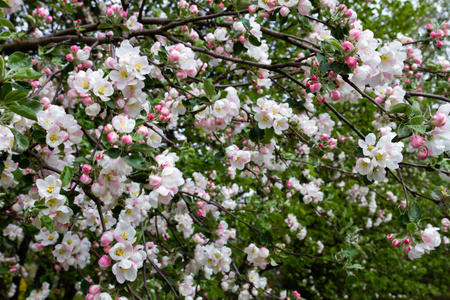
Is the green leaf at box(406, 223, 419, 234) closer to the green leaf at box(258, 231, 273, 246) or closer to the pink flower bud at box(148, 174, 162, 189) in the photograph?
the green leaf at box(258, 231, 273, 246)

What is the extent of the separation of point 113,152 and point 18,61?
1.96 feet

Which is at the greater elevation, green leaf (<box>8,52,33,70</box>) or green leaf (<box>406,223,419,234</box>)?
green leaf (<box>406,223,419,234</box>)

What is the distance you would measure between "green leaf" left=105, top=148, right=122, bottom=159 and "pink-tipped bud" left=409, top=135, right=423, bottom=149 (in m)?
1.15

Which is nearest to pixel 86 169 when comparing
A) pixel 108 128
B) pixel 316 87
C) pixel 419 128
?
pixel 108 128

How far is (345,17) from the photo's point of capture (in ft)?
5.75

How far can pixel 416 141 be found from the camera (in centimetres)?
126

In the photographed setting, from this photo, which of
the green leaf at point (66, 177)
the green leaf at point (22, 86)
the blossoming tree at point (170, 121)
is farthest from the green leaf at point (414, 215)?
the green leaf at point (22, 86)

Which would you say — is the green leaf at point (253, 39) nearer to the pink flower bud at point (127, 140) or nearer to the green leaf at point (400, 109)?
the green leaf at point (400, 109)

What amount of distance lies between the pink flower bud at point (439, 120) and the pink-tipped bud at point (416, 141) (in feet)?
0.25

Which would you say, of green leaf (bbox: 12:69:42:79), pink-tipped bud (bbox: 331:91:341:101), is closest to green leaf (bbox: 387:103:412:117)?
pink-tipped bud (bbox: 331:91:341:101)

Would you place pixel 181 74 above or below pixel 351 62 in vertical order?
below

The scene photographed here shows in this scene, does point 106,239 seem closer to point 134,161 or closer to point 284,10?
point 134,161

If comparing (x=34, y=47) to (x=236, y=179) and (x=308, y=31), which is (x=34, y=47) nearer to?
(x=308, y=31)

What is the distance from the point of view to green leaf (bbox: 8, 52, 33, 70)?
122 centimetres
